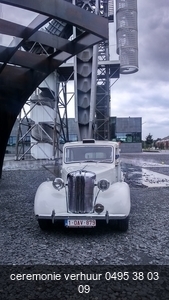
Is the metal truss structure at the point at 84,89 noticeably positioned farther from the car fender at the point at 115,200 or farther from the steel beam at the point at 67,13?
the car fender at the point at 115,200

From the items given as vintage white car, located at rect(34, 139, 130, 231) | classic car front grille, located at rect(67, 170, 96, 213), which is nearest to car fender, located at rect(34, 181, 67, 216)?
vintage white car, located at rect(34, 139, 130, 231)

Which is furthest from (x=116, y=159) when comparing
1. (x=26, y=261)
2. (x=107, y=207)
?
(x=26, y=261)

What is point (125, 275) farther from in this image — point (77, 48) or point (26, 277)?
point (77, 48)

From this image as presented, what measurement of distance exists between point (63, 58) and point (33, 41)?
225 cm

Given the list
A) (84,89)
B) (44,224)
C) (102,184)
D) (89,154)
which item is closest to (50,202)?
(44,224)

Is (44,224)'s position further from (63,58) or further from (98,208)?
(63,58)

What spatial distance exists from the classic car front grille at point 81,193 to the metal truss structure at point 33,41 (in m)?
4.97

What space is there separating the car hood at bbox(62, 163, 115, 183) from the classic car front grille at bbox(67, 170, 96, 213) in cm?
68

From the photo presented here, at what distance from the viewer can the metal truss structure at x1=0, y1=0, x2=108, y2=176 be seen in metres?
8.43

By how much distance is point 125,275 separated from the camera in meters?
3.85

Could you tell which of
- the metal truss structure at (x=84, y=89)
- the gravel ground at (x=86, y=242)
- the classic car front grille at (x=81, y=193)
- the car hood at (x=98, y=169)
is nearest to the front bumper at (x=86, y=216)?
the classic car front grille at (x=81, y=193)

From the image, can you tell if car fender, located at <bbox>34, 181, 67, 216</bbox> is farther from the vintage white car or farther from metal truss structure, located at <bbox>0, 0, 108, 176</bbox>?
metal truss structure, located at <bbox>0, 0, 108, 176</bbox>

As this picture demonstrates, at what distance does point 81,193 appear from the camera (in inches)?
221

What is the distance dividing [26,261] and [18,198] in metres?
5.53
